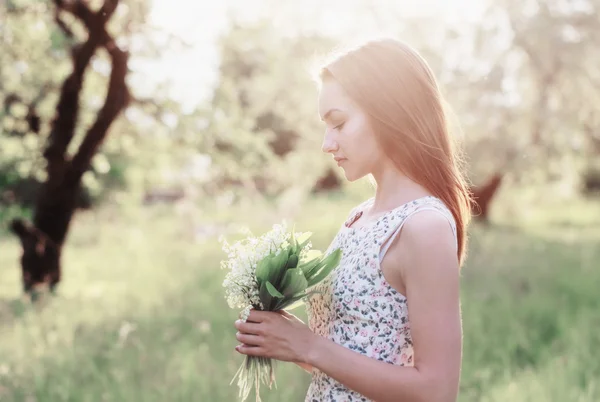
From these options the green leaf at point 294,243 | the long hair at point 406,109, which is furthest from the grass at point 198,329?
the long hair at point 406,109

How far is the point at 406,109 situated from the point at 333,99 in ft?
0.73

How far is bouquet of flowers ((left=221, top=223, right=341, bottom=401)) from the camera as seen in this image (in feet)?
6.36

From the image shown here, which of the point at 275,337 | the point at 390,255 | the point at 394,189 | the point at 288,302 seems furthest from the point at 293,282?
the point at 394,189

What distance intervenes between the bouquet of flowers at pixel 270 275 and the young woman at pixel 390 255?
0.06 m

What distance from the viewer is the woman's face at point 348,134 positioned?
6.29 ft

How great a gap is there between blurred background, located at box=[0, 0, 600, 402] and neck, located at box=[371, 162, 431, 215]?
455 mm

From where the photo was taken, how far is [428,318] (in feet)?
5.53

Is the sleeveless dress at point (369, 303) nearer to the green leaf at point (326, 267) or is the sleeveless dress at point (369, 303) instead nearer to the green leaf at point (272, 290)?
the green leaf at point (326, 267)

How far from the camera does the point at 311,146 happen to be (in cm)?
1698

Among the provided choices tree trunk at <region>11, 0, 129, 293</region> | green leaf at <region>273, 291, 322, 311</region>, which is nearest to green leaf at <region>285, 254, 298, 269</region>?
green leaf at <region>273, 291, 322, 311</region>

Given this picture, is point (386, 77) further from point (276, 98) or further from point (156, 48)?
point (276, 98)

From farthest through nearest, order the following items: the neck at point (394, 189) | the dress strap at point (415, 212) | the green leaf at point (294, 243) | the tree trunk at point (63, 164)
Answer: the tree trunk at point (63, 164)
the green leaf at point (294, 243)
the neck at point (394, 189)
the dress strap at point (415, 212)

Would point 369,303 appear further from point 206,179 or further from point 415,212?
point 206,179

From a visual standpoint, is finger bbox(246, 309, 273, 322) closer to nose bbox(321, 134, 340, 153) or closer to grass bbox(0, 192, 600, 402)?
nose bbox(321, 134, 340, 153)
